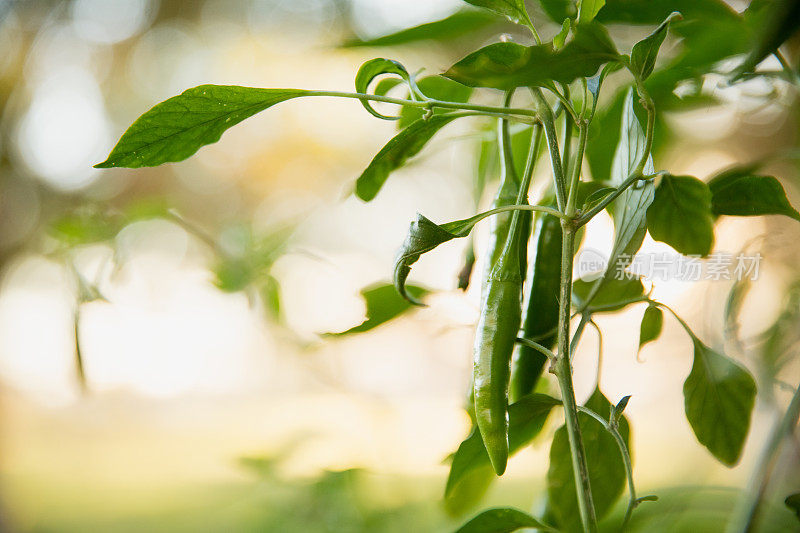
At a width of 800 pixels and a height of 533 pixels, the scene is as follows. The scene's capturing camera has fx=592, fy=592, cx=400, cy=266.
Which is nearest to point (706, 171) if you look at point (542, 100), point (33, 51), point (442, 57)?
point (442, 57)

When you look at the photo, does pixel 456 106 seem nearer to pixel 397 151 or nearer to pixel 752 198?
pixel 397 151

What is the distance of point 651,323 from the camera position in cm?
31

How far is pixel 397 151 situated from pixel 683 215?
0.45ft

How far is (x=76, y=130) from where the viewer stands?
1091 millimetres

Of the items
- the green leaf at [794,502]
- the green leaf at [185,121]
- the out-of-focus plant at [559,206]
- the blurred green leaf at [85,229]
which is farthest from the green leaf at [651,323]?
the blurred green leaf at [85,229]

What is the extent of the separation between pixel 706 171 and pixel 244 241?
32.8 inches

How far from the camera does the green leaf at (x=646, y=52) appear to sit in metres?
0.23

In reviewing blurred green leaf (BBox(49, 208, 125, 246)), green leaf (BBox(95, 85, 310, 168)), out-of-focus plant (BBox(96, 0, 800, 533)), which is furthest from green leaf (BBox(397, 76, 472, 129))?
blurred green leaf (BBox(49, 208, 125, 246))

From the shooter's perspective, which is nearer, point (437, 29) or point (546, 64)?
point (546, 64)

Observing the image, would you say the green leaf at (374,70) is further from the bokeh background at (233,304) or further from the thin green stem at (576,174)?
the bokeh background at (233,304)

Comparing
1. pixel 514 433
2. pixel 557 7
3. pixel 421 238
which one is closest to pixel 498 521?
pixel 514 433

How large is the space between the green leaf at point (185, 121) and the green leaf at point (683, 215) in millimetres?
176

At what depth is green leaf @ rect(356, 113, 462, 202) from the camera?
0.28 m

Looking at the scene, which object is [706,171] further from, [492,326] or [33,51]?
[33,51]
